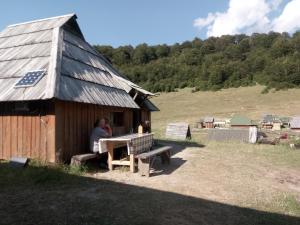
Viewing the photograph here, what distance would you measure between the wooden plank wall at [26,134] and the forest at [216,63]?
5747 centimetres

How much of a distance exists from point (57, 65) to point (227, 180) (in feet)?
23.0

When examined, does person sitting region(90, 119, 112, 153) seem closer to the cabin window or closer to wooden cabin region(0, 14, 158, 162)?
wooden cabin region(0, 14, 158, 162)

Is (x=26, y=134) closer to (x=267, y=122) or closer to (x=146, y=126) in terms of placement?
(x=146, y=126)

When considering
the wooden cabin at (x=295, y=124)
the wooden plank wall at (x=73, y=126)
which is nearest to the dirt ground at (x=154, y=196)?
the wooden plank wall at (x=73, y=126)

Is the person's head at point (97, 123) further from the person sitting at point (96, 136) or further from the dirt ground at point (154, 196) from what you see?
the dirt ground at point (154, 196)

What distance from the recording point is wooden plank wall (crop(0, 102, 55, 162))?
10938mm

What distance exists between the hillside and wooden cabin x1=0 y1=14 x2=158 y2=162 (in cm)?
2933

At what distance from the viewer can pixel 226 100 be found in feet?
Answer: 198

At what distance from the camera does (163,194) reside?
849 cm

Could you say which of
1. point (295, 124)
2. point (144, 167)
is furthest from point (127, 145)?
point (295, 124)

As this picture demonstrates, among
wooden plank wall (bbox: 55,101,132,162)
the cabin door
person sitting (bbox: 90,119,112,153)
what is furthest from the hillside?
person sitting (bbox: 90,119,112,153)

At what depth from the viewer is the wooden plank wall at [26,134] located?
431 inches

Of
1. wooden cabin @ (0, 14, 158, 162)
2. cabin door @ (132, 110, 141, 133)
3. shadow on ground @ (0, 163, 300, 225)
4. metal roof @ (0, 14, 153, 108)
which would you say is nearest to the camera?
shadow on ground @ (0, 163, 300, 225)

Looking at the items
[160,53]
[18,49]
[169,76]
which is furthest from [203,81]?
[18,49]
